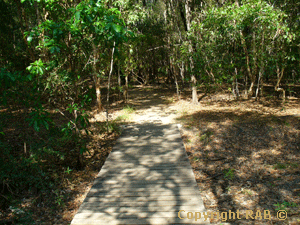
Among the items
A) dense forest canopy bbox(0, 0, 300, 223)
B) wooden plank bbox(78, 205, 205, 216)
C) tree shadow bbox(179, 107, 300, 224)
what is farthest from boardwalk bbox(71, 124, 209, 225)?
dense forest canopy bbox(0, 0, 300, 223)

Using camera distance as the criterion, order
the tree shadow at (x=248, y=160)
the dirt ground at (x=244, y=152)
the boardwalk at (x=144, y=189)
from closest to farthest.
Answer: the boardwalk at (x=144, y=189) → the dirt ground at (x=244, y=152) → the tree shadow at (x=248, y=160)

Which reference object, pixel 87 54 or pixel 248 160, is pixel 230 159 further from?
pixel 87 54

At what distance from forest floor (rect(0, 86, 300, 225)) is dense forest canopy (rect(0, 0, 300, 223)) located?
49 centimetres

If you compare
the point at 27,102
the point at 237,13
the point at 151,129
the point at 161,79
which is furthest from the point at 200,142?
the point at 161,79

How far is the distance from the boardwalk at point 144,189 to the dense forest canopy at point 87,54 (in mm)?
1005

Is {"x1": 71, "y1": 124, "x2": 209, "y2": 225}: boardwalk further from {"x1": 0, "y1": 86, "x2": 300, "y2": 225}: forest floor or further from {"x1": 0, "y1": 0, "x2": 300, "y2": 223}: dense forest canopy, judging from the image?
{"x1": 0, "y1": 0, "x2": 300, "y2": 223}: dense forest canopy

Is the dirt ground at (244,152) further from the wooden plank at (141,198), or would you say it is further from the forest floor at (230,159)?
the wooden plank at (141,198)

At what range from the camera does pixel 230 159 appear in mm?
5438

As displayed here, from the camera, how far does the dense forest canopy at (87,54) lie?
12.8 ft

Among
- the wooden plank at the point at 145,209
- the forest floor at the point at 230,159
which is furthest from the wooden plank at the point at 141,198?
the forest floor at the point at 230,159

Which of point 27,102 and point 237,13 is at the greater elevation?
point 237,13

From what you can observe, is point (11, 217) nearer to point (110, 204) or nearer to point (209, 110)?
point (110, 204)

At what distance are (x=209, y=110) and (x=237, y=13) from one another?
3956 millimetres

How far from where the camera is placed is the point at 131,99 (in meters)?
13.2
